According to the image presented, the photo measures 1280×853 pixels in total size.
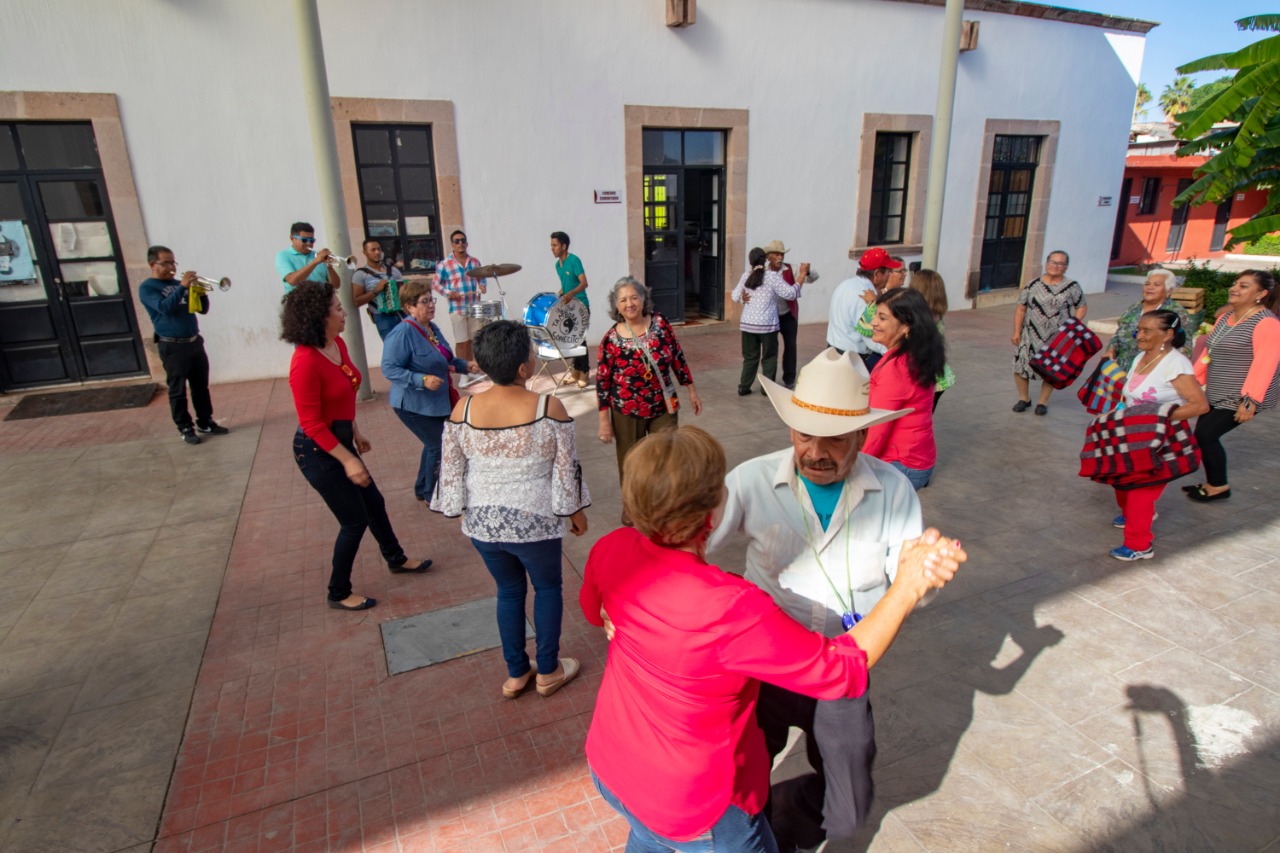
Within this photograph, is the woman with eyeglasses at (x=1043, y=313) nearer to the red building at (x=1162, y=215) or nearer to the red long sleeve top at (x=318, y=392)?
the red long sleeve top at (x=318, y=392)

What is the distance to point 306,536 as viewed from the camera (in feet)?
15.6

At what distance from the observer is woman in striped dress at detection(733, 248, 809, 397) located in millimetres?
7293

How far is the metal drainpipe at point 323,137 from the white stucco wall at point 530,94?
1603mm

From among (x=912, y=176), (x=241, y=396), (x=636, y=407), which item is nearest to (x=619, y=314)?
(x=636, y=407)

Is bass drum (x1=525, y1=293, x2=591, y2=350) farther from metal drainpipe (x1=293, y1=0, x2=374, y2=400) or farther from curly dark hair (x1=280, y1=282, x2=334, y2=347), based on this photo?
curly dark hair (x1=280, y1=282, x2=334, y2=347)

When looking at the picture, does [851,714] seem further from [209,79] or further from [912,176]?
[912,176]

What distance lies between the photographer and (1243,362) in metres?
4.68

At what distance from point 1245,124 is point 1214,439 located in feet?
21.0

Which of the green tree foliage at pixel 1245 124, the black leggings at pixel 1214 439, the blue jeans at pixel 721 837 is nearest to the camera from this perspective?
the blue jeans at pixel 721 837

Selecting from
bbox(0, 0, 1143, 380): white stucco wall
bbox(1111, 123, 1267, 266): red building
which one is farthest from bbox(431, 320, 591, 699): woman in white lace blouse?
bbox(1111, 123, 1267, 266): red building

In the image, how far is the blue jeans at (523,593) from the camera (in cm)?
285

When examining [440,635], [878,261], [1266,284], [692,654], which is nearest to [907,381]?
[692,654]

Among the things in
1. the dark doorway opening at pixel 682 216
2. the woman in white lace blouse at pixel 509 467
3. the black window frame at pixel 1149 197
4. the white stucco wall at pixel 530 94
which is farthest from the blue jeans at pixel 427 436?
the black window frame at pixel 1149 197

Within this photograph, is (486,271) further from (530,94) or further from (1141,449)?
(1141,449)
